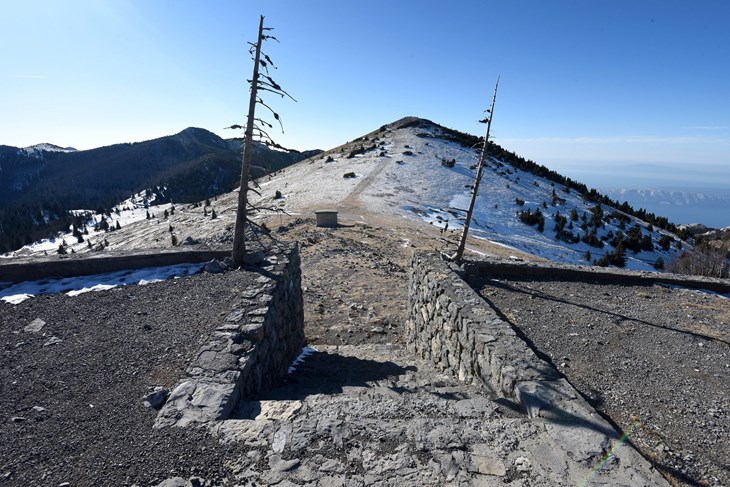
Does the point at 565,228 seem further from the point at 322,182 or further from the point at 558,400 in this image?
the point at 558,400

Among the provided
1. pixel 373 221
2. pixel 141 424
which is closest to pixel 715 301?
pixel 141 424

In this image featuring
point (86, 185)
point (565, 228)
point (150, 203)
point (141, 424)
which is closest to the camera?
point (141, 424)

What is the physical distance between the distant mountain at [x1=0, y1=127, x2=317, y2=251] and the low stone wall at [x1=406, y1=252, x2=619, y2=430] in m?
77.6

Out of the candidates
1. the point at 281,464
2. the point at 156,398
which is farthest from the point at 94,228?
the point at 281,464

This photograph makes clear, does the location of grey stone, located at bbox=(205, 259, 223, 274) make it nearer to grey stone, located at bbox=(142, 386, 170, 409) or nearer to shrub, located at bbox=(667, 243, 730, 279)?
grey stone, located at bbox=(142, 386, 170, 409)

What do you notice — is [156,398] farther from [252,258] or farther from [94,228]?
[94,228]

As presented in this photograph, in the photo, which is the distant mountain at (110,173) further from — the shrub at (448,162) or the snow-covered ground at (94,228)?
the shrub at (448,162)

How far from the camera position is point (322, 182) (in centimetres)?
3127

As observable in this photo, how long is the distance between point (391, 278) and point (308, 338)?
4576 mm

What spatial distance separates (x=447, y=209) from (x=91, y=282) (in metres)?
21.0

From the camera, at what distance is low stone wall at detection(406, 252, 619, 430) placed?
155 inches

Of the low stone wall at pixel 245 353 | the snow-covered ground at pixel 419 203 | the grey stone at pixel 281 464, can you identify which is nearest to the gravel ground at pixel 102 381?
the low stone wall at pixel 245 353

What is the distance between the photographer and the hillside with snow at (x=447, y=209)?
21.9 meters

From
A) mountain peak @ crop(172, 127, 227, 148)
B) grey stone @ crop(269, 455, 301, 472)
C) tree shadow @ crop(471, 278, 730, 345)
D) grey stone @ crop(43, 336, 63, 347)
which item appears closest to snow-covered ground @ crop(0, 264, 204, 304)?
grey stone @ crop(43, 336, 63, 347)
